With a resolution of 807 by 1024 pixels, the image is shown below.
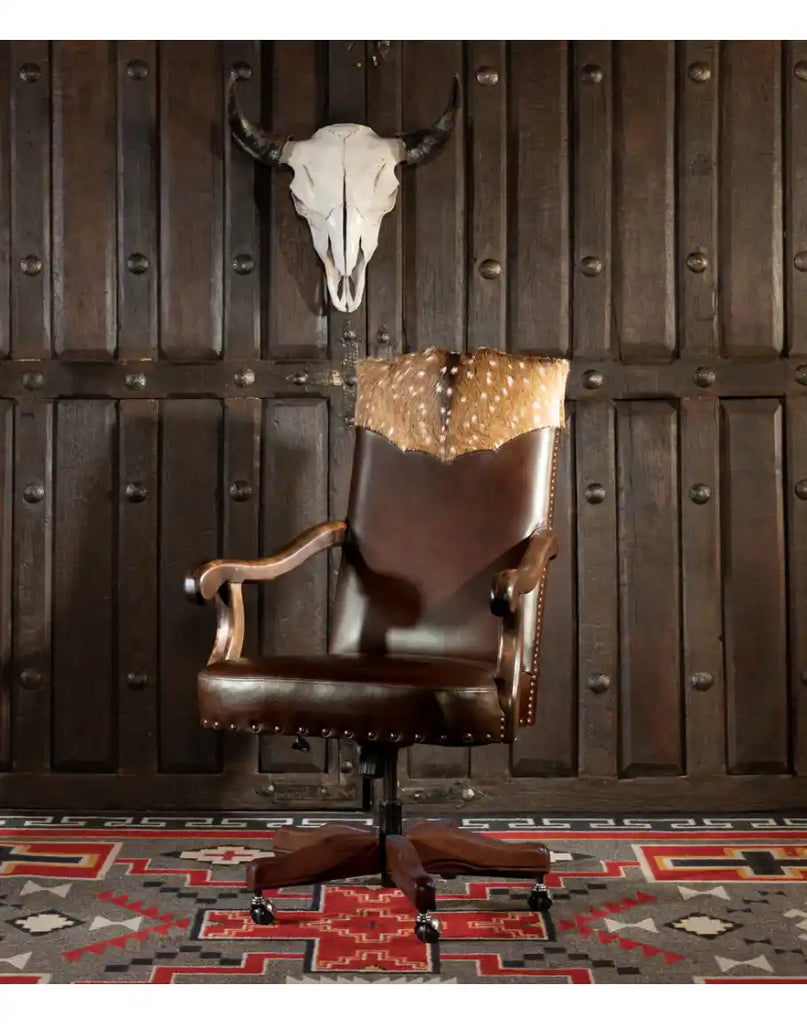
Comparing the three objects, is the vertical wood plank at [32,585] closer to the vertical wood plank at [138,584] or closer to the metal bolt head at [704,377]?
the vertical wood plank at [138,584]

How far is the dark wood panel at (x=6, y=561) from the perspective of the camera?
3.71 meters

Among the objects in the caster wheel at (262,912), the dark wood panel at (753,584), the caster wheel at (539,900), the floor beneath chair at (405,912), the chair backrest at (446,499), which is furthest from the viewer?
the dark wood panel at (753,584)

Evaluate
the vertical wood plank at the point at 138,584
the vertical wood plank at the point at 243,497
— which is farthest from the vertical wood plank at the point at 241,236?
the vertical wood plank at the point at 138,584

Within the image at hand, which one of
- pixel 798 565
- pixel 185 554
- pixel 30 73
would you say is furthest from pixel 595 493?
pixel 30 73

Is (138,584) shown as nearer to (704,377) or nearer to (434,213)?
(434,213)

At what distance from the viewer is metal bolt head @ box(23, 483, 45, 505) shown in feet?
12.2

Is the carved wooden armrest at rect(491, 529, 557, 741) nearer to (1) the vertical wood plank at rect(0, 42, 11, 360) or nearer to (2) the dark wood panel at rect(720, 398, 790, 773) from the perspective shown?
(2) the dark wood panel at rect(720, 398, 790, 773)

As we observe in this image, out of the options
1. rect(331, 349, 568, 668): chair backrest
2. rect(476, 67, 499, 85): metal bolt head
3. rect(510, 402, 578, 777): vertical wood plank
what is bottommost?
rect(510, 402, 578, 777): vertical wood plank

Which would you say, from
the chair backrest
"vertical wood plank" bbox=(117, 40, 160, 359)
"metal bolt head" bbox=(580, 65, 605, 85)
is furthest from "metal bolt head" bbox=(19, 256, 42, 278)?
"metal bolt head" bbox=(580, 65, 605, 85)

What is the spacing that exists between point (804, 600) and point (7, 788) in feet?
8.28

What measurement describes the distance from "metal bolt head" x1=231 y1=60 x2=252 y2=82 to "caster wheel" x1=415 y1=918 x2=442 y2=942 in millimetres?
2564

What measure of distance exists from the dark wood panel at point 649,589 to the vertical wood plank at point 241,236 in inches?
47.0

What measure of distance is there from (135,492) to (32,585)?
0.44 m
